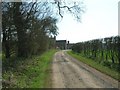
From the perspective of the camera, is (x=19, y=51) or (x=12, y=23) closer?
(x=12, y=23)

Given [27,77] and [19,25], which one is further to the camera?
[19,25]

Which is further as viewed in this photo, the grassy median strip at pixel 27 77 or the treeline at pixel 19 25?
the treeline at pixel 19 25

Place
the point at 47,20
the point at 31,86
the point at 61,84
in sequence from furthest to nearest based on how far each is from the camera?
the point at 47,20
the point at 61,84
the point at 31,86

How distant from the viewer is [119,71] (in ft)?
76.6

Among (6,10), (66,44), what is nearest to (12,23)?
(6,10)

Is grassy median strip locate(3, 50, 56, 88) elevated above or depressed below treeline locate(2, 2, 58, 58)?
below

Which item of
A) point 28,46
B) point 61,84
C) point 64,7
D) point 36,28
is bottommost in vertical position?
point 61,84

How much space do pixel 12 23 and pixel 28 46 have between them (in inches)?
252

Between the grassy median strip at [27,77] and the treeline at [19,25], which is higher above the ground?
the treeline at [19,25]

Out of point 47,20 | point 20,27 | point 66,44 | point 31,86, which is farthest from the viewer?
point 66,44

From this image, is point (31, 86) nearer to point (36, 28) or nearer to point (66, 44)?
point (36, 28)

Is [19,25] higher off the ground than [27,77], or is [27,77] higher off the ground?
[19,25]

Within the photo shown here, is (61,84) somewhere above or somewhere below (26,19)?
below

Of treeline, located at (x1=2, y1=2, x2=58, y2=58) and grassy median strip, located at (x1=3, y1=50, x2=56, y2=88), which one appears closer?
grassy median strip, located at (x1=3, y1=50, x2=56, y2=88)
